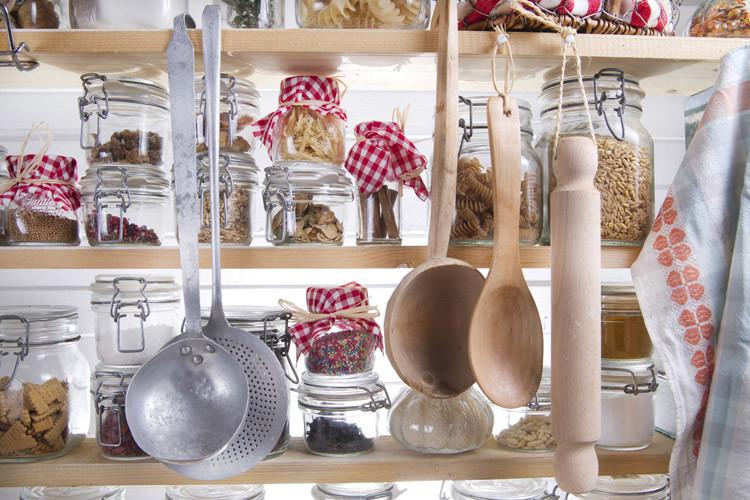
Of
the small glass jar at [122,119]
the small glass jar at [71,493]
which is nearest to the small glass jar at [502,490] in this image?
the small glass jar at [71,493]

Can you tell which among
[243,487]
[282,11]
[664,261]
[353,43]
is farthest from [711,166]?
[243,487]

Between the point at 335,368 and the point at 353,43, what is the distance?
39cm

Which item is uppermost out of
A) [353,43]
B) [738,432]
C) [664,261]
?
[353,43]

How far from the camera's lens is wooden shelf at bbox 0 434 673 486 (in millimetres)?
704

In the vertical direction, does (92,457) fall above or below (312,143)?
below

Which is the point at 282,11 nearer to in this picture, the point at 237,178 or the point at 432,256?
the point at 237,178

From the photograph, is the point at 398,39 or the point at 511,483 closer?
the point at 398,39

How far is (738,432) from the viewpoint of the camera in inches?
24.8

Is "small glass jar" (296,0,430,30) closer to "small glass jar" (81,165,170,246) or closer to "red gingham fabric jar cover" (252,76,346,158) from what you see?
"red gingham fabric jar cover" (252,76,346,158)

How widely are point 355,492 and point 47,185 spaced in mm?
551

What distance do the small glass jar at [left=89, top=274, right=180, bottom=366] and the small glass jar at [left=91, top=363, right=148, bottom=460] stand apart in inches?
0.8

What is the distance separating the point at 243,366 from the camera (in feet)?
2.28

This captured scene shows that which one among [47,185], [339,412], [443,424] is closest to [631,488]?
[443,424]

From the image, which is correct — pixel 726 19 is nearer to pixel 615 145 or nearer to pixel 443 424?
pixel 615 145
